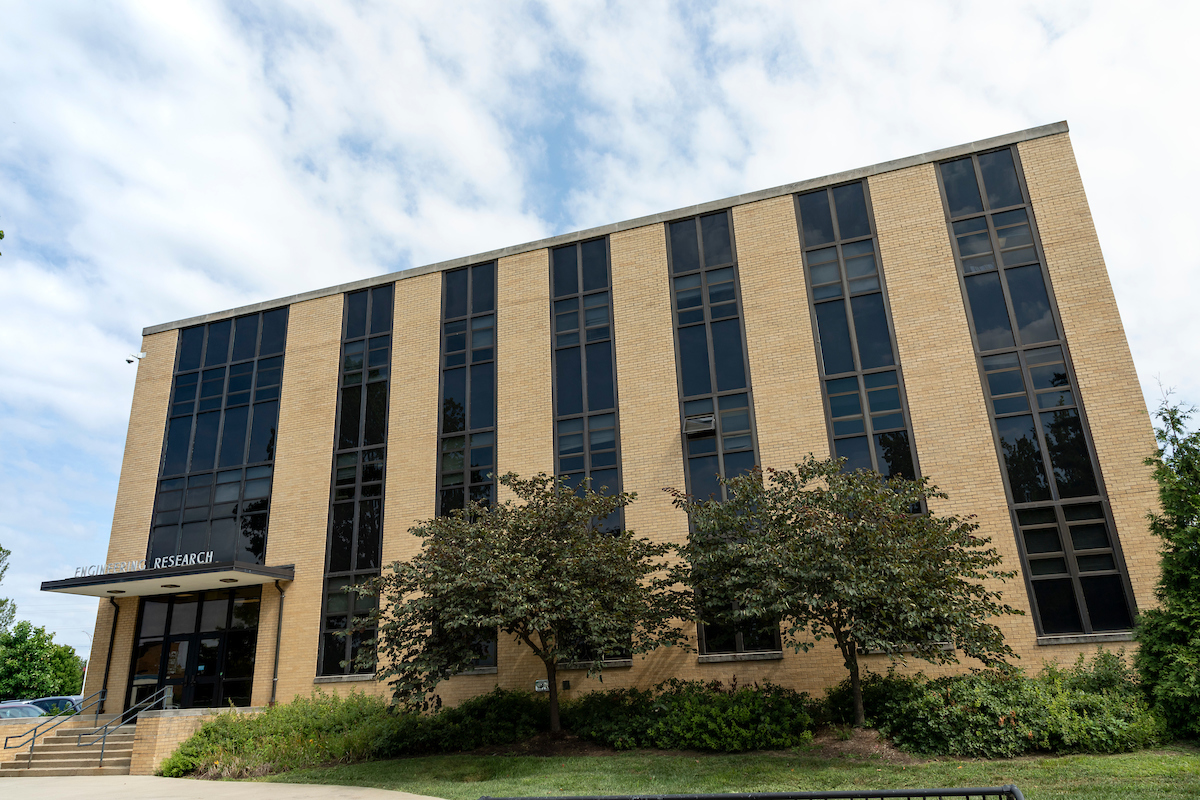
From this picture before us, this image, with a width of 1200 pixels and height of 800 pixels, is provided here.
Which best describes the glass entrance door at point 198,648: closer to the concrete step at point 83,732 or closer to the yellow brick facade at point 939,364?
the concrete step at point 83,732

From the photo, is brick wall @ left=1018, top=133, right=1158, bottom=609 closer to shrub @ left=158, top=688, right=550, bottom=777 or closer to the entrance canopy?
shrub @ left=158, top=688, right=550, bottom=777

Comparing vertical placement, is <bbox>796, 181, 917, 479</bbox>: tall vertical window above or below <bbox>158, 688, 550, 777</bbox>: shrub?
above

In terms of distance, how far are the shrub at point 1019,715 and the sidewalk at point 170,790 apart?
28.1 ft

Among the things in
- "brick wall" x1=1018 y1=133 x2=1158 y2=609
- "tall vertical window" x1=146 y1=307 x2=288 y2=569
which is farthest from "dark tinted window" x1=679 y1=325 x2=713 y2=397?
"tall vertical window" x1=146 y1=307 x2=288 y2=569

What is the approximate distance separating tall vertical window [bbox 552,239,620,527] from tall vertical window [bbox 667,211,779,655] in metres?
Result: 2.04

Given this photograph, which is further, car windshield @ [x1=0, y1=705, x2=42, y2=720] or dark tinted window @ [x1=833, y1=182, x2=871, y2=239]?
car windshield @ [x1=0, y1=705, x2=42, y2=720]

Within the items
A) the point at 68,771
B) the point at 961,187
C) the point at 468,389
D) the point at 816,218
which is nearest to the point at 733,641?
the point at 468,389

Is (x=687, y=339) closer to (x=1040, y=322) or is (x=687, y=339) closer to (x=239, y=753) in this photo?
(x=1040, y=322)

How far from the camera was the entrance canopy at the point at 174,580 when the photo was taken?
823 inches

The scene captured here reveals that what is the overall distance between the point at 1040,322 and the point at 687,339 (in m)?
8.54

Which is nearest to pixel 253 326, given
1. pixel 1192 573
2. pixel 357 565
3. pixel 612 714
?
pixel 357 565

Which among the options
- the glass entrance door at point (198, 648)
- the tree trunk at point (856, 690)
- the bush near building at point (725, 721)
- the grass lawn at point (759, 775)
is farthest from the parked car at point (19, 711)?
the tree trunk at point (856, 690)

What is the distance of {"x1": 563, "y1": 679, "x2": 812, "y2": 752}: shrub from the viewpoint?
14.7m

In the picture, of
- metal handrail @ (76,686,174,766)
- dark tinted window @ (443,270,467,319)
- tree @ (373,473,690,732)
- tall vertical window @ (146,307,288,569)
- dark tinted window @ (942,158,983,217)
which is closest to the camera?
tree @ (373,473,690,732)
